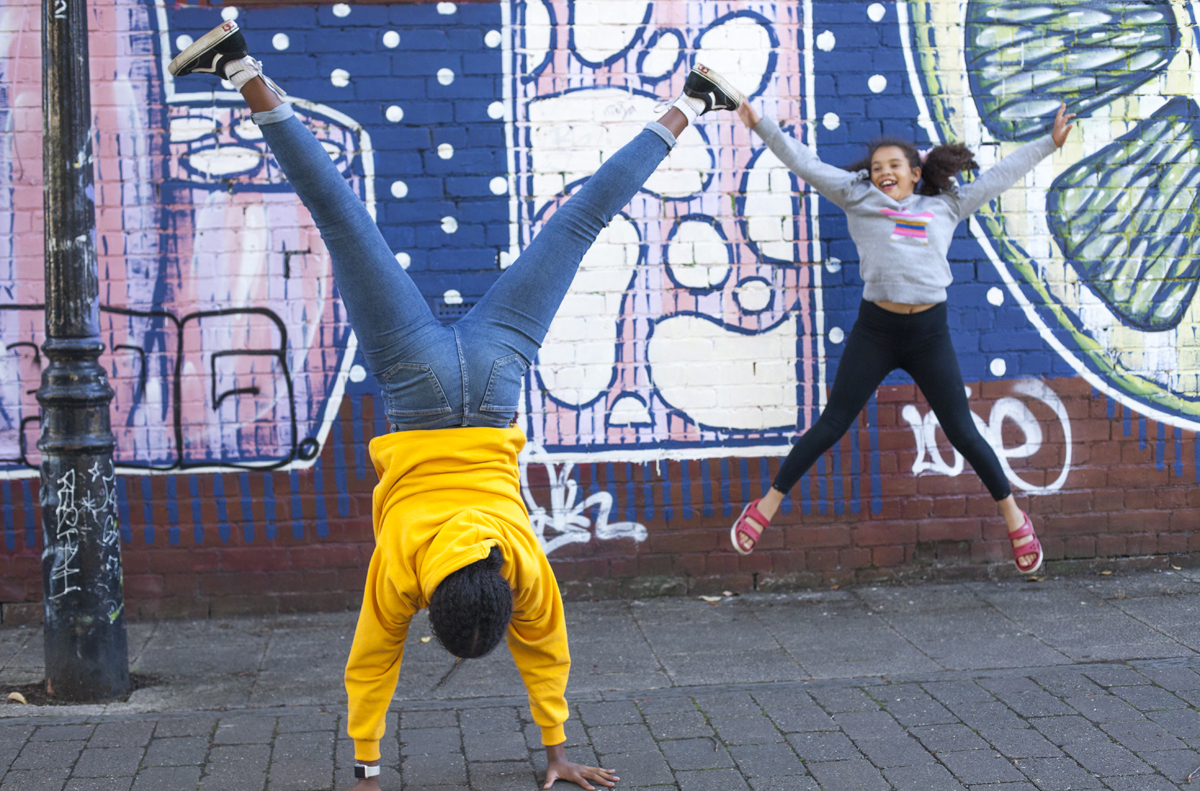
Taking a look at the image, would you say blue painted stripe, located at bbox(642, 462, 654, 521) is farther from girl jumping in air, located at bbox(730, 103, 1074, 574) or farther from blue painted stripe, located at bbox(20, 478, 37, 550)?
blue painted stripe, located at bbox(20, 478, 37, 550)

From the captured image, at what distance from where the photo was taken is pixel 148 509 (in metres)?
5.16

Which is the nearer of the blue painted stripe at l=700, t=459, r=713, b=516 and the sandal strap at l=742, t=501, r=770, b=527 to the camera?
the sandal strap at l=742, t=501, r=770, b=527

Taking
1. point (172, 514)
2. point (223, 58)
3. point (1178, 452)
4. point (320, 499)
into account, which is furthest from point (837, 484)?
point (223, 58)

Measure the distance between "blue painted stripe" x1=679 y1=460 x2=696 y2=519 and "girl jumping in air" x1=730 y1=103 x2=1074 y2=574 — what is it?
2.03ft

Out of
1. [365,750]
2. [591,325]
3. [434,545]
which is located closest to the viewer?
[434,545]

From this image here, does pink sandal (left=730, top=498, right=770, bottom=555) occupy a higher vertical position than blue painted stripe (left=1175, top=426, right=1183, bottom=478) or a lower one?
lower

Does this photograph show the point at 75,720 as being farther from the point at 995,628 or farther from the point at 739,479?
the point at 995,628

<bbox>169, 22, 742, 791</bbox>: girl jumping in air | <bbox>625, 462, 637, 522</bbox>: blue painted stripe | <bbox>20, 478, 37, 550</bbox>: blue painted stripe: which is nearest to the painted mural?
<bbox>625, 462, 637, 522</bbox>: blue painted stripe

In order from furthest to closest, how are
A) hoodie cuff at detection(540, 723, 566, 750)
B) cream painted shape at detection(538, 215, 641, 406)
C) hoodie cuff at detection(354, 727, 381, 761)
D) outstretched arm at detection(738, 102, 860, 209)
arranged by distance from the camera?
cream painted shape at detection(538, 215, 641, 406), outstretched arm at detection(738, 102, 860, 209), hoodie cuff at detection(540, 723, 566, 750), hoodie cuff at detection(354, 727, 381, 761)

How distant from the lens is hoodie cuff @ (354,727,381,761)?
3.11 meters

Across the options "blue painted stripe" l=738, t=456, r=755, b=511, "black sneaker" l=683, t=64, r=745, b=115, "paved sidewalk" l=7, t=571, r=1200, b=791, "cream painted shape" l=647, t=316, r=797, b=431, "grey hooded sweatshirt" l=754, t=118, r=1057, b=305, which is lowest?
"paved sidewalk" l=7, t=571, r=1200, b=791

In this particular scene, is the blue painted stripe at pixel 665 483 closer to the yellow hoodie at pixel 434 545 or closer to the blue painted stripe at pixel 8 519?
the yellow hoodie at pixel 434 545

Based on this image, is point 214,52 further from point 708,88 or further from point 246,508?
point 246,508

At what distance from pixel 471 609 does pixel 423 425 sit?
587 millimetres
